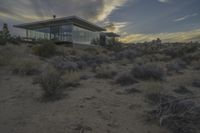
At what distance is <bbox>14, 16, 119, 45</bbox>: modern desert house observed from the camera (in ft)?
110

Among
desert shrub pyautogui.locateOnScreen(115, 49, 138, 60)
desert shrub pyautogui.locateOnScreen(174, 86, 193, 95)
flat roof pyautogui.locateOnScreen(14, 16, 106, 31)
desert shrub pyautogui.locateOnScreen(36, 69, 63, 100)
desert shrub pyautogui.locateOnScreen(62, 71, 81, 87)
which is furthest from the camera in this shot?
flat roof pyautogui.locateOnScreen(14, 16, 106, 31)

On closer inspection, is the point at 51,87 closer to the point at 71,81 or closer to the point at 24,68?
the point at 71,81

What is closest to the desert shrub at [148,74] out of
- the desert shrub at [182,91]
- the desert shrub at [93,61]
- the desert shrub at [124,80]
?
the desert shrub at [124,80]

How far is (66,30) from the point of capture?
34.0 m

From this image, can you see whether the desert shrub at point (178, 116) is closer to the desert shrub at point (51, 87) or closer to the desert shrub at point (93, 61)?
the desert shrub at point (51, 87)

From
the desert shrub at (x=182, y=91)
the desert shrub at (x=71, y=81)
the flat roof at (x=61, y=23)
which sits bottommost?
the desert shrub at (x=182, y=91)

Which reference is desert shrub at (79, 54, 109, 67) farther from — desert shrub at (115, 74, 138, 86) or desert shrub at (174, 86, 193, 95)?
desert shrub at (174, 86, 193, 95)

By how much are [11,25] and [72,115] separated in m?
42.4

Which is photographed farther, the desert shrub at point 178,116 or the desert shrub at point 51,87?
the desert shrub at point 51,87

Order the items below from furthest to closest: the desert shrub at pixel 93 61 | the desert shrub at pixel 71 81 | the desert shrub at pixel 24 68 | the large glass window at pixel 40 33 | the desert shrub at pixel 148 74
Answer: the large glass window at pixel 40 33, the desert shrub at pixel 93 61, the desert shrub at pixel 24 68, the desert shrub at pixel 148 74, the desert shrub at pixel 71 81

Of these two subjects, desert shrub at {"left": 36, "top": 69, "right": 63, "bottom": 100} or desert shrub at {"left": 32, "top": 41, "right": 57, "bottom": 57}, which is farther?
desert shrub at {"left": 32, "top": 41, "right": 57, "bottom": 57}

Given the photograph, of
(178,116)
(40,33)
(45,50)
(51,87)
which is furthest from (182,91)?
(40,33)

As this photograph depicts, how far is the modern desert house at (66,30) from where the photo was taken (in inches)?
1320

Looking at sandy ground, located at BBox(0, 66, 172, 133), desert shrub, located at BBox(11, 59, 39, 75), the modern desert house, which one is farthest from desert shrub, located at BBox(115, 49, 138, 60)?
the modern desert house
